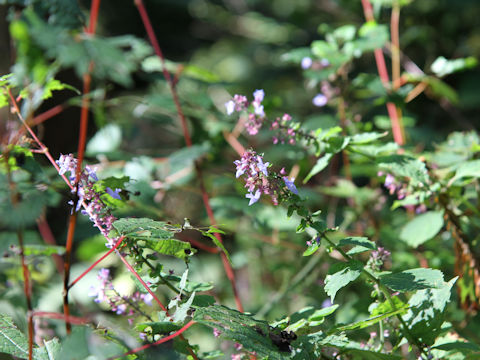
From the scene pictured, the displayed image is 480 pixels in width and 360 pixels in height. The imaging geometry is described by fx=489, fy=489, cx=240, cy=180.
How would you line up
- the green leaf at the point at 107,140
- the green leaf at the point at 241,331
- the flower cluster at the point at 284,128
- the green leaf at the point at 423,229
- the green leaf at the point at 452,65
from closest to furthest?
the green leaf at the point at 241,331 → the flower cluster at the point at 284,128 → the green leaf at the point at 423,229 → the green leaf at the point at 452,65 → the green leaf at the point at 107,140

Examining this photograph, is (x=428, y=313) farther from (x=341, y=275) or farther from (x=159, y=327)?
(x=159, y=327)

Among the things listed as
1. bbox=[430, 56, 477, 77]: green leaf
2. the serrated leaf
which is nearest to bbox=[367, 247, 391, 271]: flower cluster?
the serrated leaf

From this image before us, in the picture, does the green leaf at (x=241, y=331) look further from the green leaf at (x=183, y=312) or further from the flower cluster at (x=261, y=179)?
the flower cluster at (x=261, y=179)

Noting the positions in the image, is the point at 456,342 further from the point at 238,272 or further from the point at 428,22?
the point at 428,22

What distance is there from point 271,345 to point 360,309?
2.27 ft

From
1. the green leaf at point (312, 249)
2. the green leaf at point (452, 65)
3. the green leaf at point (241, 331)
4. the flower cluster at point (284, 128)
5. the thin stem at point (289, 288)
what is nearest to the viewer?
the green leaf at point (241, 331)

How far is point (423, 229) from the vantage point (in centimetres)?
132

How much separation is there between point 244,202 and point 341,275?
33.0 inches

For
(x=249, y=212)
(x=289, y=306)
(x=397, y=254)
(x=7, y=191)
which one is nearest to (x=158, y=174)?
(x=249, y=212)

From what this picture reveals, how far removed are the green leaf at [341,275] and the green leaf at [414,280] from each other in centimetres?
7

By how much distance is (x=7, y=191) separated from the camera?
2.83 ft

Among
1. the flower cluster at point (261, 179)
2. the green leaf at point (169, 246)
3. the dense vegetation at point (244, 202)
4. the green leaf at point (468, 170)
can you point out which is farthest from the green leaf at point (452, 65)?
the green leaf at point (169, 246)

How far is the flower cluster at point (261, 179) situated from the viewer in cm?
86

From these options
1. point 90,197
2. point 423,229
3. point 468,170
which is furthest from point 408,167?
point 90,197
